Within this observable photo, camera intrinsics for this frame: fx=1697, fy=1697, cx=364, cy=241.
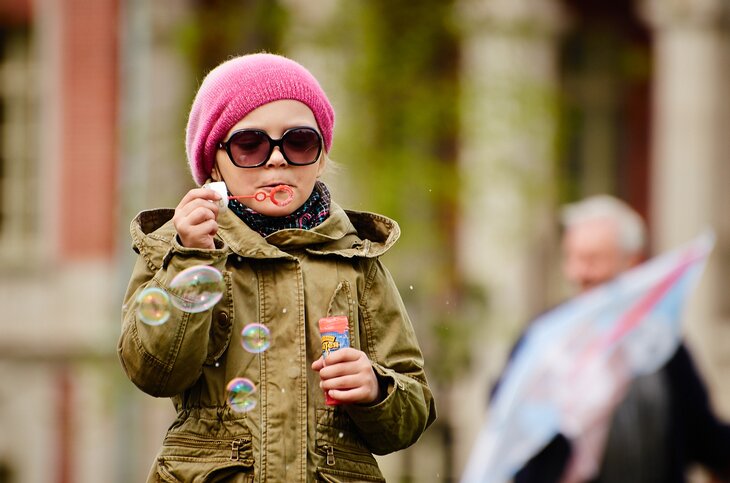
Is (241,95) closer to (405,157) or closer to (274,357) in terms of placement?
(274,357)

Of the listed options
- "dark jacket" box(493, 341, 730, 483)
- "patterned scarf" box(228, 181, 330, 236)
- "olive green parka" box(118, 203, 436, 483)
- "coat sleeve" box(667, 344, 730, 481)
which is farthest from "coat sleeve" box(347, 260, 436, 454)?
"coat sleeve" box(667, 344, 730, 481)

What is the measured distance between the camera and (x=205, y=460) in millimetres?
2746

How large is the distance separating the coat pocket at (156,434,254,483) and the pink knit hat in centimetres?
51

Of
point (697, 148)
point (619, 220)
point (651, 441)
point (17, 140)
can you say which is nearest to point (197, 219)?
point (651, 441)

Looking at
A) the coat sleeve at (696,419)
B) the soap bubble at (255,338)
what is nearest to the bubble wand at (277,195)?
the soap bubble at (255,338)

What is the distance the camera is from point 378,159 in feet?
32.5

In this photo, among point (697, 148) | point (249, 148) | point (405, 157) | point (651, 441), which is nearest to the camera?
point (249, 148)

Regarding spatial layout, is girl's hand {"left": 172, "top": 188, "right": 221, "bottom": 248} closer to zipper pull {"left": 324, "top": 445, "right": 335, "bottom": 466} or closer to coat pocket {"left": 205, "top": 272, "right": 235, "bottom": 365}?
coat pocket {"left": 205, "top": 272, "right": 235, "bottom": 365}

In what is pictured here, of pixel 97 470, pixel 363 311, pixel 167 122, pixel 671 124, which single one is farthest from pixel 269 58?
pixel 97 470

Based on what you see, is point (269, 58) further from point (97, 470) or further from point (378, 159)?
point (97, 470)

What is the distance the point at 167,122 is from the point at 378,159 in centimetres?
146

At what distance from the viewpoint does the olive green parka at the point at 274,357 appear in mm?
2729

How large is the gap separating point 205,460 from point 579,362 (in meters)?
3.74

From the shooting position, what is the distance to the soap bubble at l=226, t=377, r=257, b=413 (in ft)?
9.07
